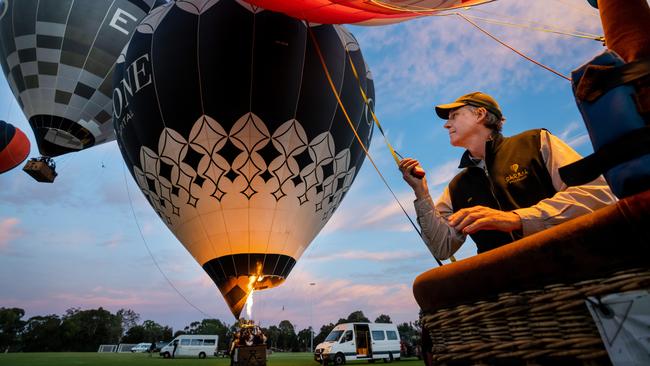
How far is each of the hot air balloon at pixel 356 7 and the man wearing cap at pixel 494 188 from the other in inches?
201

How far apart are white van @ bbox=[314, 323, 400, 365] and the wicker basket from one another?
16.2m

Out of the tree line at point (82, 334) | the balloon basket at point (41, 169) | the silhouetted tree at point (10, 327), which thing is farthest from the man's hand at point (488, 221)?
the silhouetted tree at point (10, 327)

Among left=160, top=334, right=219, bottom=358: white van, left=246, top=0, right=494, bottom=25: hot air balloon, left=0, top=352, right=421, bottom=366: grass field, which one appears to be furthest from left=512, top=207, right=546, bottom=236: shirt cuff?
left=160, top=334, right=219, bottom=358: white van

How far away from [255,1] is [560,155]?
682 cm

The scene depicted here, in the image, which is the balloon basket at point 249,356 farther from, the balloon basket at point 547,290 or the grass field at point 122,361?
the balloon basket at point 547,290

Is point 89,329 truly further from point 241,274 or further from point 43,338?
point 241,274

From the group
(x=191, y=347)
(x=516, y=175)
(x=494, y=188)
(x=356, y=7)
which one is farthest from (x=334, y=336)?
(x=516, y=175)

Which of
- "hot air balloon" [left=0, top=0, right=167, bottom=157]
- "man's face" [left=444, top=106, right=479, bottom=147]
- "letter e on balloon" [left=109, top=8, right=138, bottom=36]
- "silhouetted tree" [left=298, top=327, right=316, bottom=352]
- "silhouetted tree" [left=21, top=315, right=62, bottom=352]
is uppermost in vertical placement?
"letter e on balloon" [left=109, top=8, right=138, bottom=36]

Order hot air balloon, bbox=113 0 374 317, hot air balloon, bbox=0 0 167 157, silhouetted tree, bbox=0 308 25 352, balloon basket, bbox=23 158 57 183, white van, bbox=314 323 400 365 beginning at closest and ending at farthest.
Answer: hot air balloon, bbox=113 0 374 317 → hot air balloon, bbox=0 0 167 157 → white van, bbox=314 323 400 365 → balloon basket, bbox=23 158 57 183 → silhouetted tree, bbox=0 308 25 352

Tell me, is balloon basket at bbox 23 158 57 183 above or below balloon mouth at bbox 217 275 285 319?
above

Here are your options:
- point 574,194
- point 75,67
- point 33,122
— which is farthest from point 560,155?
point 33,122

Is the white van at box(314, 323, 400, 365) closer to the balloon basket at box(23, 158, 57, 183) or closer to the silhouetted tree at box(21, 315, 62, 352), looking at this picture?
the balloon basket at box(23, 158, 57, 183)

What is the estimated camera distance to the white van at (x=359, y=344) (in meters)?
16.5

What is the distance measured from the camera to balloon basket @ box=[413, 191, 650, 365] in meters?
0.68
